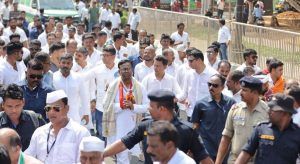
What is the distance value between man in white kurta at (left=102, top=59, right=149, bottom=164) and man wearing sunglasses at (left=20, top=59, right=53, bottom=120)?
1369mm

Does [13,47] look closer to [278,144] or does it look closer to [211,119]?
[211,119]

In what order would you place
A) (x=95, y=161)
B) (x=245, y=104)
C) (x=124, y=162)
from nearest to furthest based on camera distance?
1. (x=95, y=161)
2. (x=245, y=104)
3. (x=124, y=162)

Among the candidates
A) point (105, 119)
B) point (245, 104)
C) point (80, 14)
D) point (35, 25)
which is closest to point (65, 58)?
point (105, 119)

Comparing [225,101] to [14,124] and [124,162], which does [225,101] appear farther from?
[14,124]

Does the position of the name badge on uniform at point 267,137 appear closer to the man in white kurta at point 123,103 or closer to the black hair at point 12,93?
the black hair at point 12,93

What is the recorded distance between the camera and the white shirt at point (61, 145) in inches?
243

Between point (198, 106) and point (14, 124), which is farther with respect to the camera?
point (198, 106)

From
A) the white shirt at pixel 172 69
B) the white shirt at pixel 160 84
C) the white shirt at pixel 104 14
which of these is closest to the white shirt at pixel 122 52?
the white shirt at pixel 172 69

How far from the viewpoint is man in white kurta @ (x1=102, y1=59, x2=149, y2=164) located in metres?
9.15

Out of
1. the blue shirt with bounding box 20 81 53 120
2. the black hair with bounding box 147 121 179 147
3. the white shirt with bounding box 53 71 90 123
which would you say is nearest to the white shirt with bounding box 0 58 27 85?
the white shirt with bounding box 53 71 90 123

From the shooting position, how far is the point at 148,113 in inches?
354

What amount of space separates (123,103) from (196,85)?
147 cm

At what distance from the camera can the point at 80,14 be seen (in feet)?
101

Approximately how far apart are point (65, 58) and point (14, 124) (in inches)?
123
